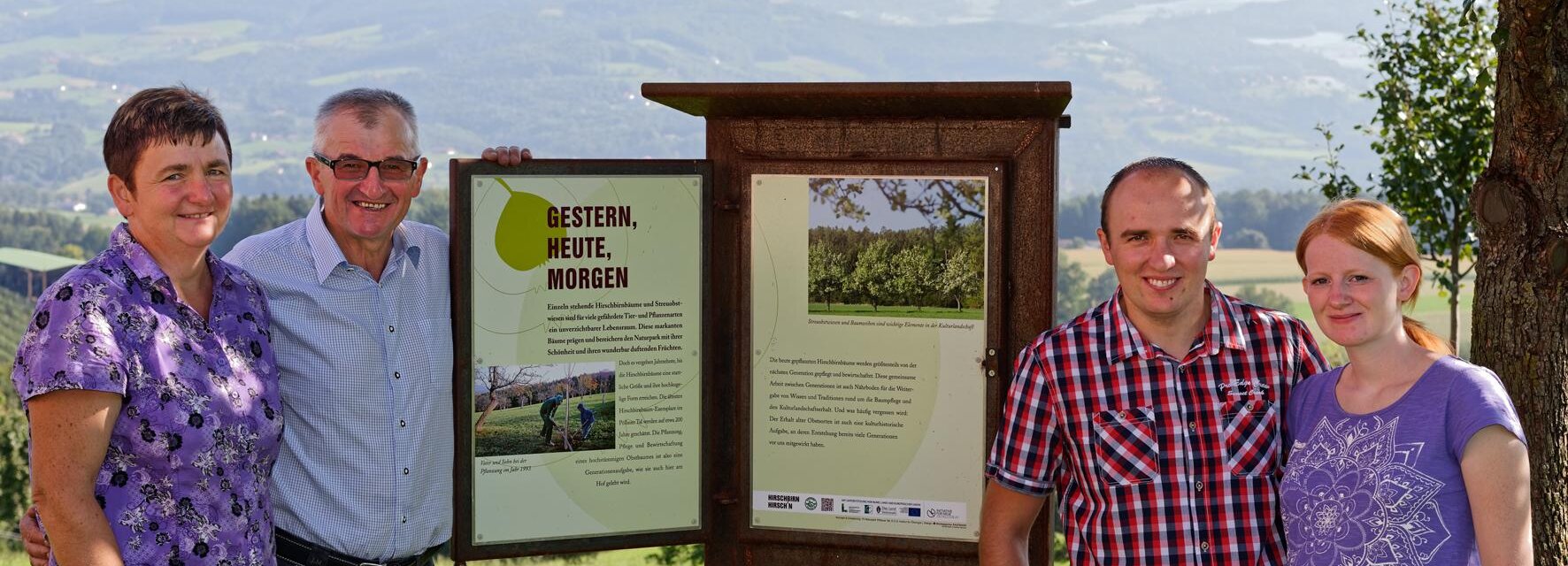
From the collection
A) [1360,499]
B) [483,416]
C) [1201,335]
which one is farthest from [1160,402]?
[483,416]

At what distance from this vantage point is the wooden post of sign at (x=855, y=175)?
152 inches

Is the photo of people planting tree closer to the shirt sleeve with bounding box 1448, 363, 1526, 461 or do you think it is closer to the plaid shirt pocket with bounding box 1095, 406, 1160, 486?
the plaid shirt pocket with bounding box 1095, 406, 1160, 486

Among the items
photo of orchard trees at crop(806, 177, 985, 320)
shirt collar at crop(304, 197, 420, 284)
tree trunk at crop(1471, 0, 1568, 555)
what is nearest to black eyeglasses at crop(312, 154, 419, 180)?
shirt collar at crop(304, 197, 420, 284)

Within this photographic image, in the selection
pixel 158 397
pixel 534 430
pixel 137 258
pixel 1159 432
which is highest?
pixel 137 258

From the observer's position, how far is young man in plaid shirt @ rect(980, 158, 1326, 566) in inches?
119

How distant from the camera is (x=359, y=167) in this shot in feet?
11.5

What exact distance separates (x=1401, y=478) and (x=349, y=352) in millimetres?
2525

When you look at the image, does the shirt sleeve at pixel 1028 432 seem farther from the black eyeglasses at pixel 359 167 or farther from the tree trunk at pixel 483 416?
the black eyeglasses at pixel 359 167

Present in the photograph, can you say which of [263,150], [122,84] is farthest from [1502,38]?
[122,84]

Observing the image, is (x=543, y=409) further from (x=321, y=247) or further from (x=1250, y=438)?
(x=1250, y=438)

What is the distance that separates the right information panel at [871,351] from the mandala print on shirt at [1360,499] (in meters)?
1.34

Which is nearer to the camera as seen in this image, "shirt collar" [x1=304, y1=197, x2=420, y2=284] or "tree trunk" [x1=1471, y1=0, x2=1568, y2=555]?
"shirt collar" [x1=304, y1=197, x2=420, y2=284]

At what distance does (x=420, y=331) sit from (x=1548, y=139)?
12.2 ft

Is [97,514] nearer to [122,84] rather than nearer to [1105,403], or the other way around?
[1105,403]
